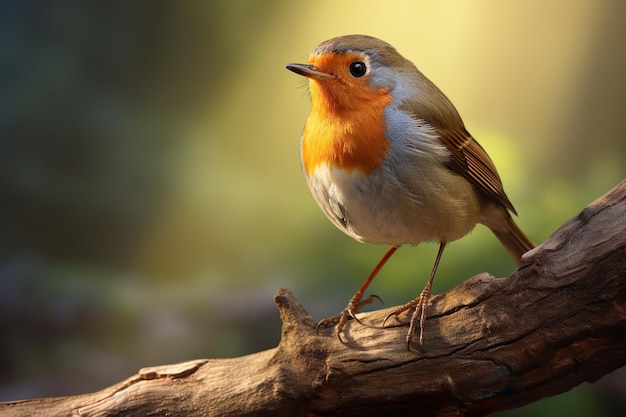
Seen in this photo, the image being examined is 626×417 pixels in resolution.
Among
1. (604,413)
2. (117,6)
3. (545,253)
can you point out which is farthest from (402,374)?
(117,6)

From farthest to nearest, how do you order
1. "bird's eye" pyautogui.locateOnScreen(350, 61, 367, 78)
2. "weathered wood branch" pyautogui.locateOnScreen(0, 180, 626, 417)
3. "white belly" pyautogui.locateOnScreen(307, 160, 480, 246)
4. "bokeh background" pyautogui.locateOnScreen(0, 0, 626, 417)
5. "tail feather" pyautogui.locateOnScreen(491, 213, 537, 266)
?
"bokeh background" pyautogui.locateOnScreen(0, 0, 626, 417)
"tail feather" pyautogui.locateOnScreen(491, 213, 537, 266)
"bird's eye" pyautogui.locateOnScreen(350, 61, 367, 78)
"white belly" pyautogui.locateOnScreen(307, 160, 480, 246)
"weathered wood branch" pyautogui.locateOnScreen(0, 180, 626, 417)

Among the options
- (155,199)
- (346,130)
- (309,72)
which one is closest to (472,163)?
(346,130)

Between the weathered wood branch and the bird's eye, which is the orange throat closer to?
the bird's eye

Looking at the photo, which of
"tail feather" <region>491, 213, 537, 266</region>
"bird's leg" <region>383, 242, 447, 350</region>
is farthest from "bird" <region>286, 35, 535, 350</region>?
"tail feather" <region>491, 213, 537, 266</region>

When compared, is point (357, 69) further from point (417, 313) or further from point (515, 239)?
point (515, 239)

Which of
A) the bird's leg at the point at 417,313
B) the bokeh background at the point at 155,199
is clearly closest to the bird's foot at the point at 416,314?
the bird's leg at the point at 417,313

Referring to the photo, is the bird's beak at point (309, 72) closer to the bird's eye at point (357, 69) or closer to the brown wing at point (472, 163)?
the bird's eye at point (357, 69)

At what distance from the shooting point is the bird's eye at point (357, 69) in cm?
202

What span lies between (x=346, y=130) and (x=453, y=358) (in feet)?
2.53

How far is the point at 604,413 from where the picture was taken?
2.93 metres

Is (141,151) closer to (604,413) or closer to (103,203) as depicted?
(103,203)

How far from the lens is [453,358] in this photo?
183cm

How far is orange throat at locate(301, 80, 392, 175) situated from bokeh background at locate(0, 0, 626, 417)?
1.15 metres

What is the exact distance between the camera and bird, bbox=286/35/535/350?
6.24 ft
